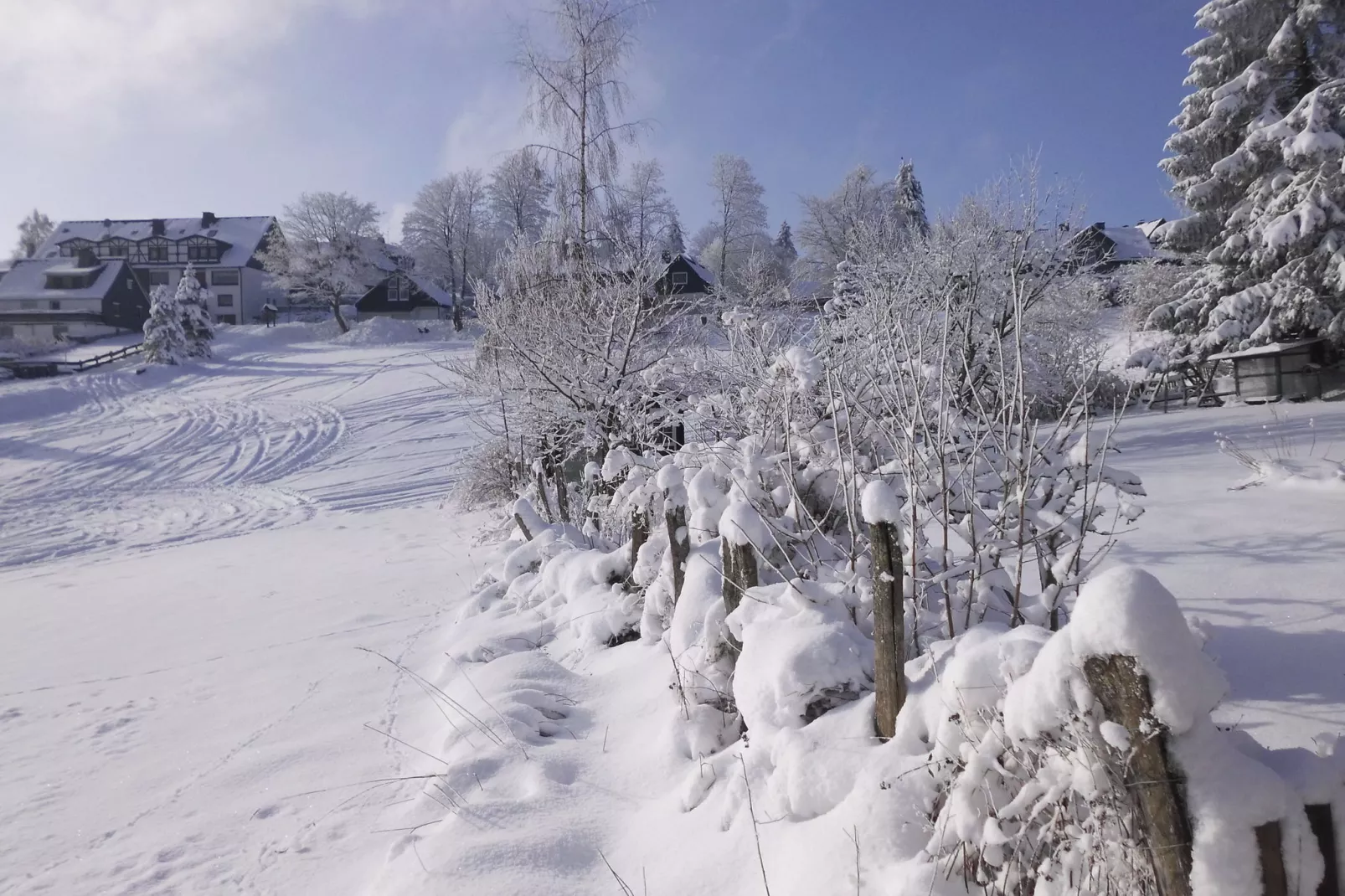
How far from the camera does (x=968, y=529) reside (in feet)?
9.98

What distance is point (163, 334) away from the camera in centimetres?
3491

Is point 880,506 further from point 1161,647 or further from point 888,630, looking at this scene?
point 1161,647

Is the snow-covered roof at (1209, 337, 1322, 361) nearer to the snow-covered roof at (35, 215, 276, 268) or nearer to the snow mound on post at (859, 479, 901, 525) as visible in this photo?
the snow mound on post at (859, 479, 901, 525)

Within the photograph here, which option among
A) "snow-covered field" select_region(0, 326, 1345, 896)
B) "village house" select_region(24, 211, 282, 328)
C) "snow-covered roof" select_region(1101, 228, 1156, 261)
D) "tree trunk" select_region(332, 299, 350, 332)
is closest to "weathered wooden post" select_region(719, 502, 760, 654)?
"snow-covered field" select_region(0, 326, 1345, 896)

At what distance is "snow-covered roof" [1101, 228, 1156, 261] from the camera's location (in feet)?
156

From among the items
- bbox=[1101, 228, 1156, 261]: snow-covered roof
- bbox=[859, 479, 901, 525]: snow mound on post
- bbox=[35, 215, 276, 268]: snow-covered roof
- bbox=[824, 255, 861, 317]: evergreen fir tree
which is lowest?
bbox=[859, 479, 901, 525]: snow mound on post

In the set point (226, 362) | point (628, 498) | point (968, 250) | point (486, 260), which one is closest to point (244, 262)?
point (486, 260)

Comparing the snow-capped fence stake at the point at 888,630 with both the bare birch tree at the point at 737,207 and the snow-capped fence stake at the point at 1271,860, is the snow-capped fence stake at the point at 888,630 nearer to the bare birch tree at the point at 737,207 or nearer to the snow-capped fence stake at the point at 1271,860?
the snow-capped fence stake at the point at 1271,860

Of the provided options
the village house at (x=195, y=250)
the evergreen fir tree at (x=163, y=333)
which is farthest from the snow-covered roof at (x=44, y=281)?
the evergreen fir tree at (x=163, y=333)

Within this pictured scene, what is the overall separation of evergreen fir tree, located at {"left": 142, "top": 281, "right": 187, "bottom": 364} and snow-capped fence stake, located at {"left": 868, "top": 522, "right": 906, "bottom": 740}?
130 feet

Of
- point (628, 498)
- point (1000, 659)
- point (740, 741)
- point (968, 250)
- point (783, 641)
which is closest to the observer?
point (1000, 659)

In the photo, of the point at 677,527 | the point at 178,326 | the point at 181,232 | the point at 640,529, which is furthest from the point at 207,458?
the point at 181,232

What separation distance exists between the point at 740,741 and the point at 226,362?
130ft

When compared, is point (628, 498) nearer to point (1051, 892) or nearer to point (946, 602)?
point (946, 602)
